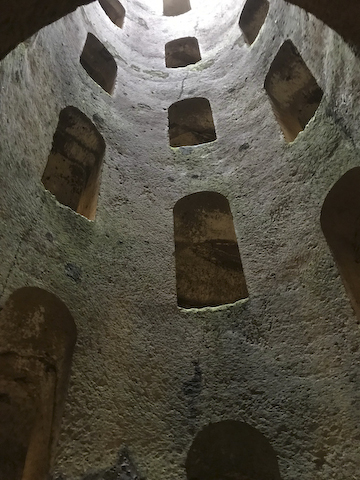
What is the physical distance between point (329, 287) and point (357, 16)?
7.09 feet

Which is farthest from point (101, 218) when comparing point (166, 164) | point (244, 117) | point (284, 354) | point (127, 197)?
point (244, 117)

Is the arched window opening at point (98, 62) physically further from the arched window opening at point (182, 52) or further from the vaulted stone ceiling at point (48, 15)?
the vaulted stone ceiling at point (48, 15)

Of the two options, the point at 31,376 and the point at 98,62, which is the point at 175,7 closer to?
the point at 98,62

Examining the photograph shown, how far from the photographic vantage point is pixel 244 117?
6.36 meters

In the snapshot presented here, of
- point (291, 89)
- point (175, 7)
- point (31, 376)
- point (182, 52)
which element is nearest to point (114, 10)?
point (182, 52)

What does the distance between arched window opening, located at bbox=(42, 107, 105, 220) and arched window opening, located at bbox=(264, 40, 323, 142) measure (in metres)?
2.54

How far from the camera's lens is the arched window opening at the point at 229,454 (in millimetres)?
3504

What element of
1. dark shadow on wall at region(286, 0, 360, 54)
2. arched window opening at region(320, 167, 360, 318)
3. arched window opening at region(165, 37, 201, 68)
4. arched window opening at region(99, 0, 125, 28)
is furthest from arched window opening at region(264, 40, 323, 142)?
arched window opening at region(99, 0, 125, 28)

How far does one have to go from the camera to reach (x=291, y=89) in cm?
627

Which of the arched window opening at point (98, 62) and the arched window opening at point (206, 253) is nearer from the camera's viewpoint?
the arched window opening at point (206, 253)

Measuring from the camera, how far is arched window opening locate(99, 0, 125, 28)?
10.0 meters

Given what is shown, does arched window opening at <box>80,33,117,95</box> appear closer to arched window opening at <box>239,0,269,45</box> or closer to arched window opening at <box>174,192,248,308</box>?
arched window opening at <box>239,0,269,45</box>

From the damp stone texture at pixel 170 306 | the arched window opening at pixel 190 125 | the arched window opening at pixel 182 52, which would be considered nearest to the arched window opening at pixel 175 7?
the arched window opening at pixel 182 52

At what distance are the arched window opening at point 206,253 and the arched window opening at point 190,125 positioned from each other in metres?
2.54
